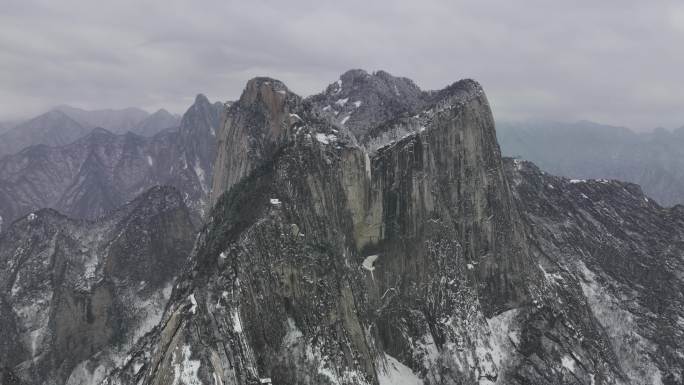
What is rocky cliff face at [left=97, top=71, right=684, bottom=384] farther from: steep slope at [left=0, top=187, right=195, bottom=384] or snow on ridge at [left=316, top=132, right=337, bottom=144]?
steep slope at [left=0, top=187, right=195, bottom=384]

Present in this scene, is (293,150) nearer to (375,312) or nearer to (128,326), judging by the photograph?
(375,312)

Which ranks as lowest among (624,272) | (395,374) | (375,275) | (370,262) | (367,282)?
(624,272)

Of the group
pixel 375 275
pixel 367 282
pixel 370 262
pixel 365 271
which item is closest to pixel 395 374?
pixel 367 282

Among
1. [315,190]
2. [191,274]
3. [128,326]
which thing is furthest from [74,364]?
[315,190]

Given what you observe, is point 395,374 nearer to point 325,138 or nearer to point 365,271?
point 365,271

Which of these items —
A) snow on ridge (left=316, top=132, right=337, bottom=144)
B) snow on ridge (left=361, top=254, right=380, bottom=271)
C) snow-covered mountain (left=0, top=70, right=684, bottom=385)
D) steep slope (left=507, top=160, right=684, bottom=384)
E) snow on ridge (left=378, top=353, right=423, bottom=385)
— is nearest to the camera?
snow-covered mountain (left=0, top=70, right=684, bottom=385)

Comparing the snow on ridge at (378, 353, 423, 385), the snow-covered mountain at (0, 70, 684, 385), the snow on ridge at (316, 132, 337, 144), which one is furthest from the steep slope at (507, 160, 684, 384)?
the snow on ridge at (316, 132, 337, 144)
